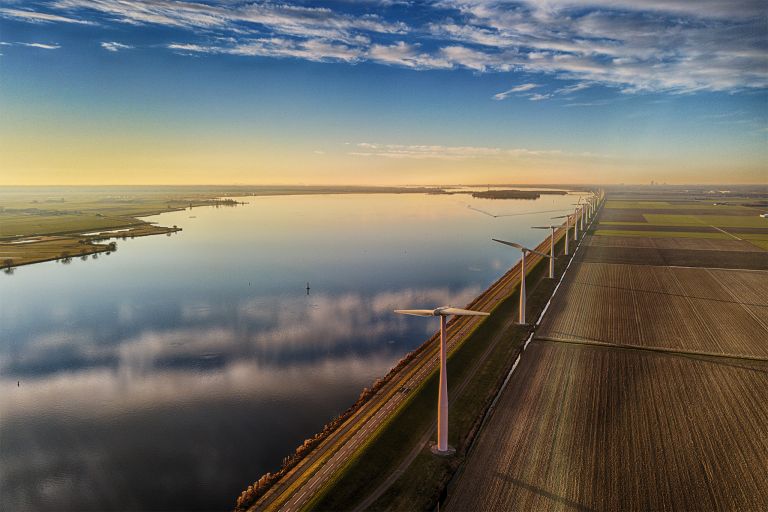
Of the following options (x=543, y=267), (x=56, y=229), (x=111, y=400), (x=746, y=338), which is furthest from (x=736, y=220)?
(x=56, y=229)

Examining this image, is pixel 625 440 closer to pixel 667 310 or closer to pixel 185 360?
pixel 667 310

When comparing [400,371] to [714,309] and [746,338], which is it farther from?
[714,309]

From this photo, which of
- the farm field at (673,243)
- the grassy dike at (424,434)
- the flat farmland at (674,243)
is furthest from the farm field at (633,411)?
the farm field at (673,243)

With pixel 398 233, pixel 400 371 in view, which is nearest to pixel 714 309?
pixel 400 371

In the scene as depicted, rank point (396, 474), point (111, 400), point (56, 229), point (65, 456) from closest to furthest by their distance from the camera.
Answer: point (396, 474), point (65, 456), point (111, 400), point (56, 229)

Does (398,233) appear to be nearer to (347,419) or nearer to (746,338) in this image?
(746,338)

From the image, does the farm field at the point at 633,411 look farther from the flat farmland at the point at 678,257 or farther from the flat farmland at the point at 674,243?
the flat farmland at the point at 674,243

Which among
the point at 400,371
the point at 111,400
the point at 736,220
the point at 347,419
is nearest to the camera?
the point at 347,419

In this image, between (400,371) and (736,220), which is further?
(736,220)
